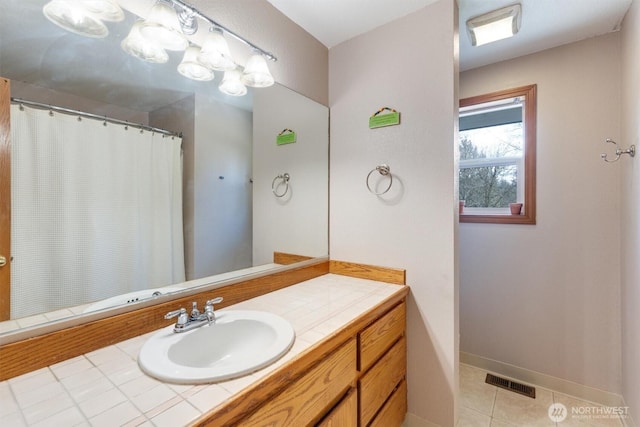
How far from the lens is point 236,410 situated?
2.07 feet

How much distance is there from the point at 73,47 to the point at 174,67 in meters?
0.32

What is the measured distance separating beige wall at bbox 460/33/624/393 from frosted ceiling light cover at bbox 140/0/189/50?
204 cm

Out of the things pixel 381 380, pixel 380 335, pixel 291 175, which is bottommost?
pixel 381 380

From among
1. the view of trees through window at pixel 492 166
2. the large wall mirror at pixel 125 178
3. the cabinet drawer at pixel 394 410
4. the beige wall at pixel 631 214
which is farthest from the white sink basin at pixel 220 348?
the view of trees through window at pixel 492 166

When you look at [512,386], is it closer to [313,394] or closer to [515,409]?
[515,409]

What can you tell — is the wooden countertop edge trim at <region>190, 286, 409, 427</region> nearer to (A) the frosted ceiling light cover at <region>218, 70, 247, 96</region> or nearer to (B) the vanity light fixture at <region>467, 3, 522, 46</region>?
(A) the frosted ceiling light cover at <region>218, 70, 247, 96</region>

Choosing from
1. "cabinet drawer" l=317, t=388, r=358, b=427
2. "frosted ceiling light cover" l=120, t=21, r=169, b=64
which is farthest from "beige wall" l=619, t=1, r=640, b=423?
"frosted ceiling light cover" l=120, t=21, r=169, b=64

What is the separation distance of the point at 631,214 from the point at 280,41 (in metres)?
2.07

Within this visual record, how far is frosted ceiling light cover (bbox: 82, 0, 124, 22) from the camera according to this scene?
864 mm

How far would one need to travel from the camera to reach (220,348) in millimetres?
1032

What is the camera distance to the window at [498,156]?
1904 mm

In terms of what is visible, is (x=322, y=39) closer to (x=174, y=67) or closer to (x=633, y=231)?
(x=174, y=67)

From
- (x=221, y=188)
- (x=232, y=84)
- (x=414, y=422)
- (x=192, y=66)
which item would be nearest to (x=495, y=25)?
(x=232, y=84)

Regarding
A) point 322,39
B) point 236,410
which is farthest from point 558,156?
point 236,410
